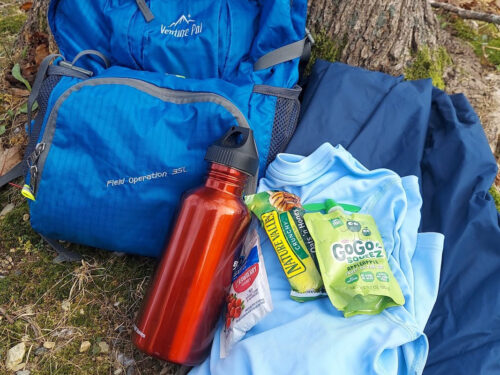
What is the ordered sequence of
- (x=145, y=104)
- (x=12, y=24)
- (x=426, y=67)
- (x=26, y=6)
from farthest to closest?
(x=26, y=6) → (x=12, y=24) → (x=426, y=67) → (x=145, y=104)

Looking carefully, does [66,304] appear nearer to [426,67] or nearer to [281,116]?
[281,116]

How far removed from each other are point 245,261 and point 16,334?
33.0 inches

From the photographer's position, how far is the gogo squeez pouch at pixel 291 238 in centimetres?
129

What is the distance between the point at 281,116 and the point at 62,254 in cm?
97

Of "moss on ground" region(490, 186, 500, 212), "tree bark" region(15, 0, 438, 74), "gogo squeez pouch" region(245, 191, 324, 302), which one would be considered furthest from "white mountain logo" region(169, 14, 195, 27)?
"moss on ground" region(490, 186, 500, 212)

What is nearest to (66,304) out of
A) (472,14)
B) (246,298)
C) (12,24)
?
(246,298)

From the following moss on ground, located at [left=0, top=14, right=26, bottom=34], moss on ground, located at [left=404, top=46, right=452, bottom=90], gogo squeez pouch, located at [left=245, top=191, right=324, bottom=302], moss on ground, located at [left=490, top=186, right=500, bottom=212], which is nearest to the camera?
gogo squeez pouch, located at [left=245, top=191, right=324, bottom=302]

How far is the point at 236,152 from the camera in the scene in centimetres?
127

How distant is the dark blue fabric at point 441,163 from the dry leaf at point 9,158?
50.3 inches

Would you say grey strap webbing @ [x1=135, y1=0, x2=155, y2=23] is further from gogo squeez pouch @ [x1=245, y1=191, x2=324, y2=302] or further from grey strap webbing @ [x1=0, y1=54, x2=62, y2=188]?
gogo squeez pouch @ [x1=245, y1=191, x2=324, y2=302]

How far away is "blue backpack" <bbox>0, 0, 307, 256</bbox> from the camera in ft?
4.67

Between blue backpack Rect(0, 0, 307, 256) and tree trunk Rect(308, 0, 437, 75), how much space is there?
0.34 meters

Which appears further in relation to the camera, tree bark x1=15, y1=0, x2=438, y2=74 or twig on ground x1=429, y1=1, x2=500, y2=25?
twig on ground x1=429, y1=1, x2=500, y2=25

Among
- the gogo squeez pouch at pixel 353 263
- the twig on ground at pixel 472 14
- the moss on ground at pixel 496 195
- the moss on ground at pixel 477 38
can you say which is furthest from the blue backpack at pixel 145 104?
the moss on ground at pixel 477 38
